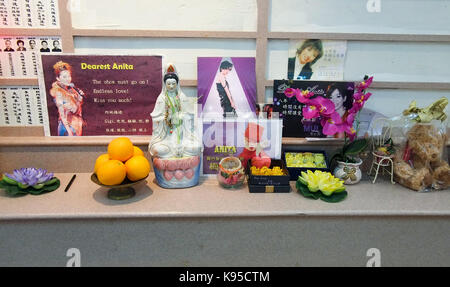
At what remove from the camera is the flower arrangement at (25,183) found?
114 cm

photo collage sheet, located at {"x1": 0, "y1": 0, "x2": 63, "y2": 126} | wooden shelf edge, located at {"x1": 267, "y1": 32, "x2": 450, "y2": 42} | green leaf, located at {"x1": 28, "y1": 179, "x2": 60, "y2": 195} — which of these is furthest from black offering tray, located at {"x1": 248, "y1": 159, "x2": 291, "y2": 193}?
photo collage sheet, located at {"x1": 0, "y1": 0, "x2": 63, "y2": 126}

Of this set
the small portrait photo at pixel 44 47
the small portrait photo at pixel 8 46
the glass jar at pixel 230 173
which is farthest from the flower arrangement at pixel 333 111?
the small portrait photo at pixel 8 46

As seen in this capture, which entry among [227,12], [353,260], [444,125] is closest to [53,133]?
[227,12]

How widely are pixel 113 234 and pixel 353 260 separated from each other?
0.81 m

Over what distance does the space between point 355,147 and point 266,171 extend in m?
0.37

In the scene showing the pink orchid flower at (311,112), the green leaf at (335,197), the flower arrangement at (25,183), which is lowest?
the green leaf at (335,197)

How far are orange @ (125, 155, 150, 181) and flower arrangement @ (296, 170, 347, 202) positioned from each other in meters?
0.55

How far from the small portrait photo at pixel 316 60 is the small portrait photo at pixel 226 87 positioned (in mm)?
173

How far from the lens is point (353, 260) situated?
1.12 metres

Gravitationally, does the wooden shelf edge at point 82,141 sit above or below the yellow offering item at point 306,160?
above

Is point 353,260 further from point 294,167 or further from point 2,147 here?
point 2,147

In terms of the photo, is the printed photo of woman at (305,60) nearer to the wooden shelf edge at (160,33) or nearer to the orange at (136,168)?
the wooden shelf edge at (160,33)

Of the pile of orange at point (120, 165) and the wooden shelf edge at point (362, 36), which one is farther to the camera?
the wooden shelf edge at point (362, 36)

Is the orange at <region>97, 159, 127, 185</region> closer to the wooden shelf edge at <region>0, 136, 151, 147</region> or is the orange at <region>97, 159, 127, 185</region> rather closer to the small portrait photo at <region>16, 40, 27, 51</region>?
the wooden shelf edge at <region>0, 136, 151, 147</region>
